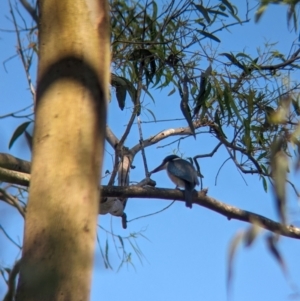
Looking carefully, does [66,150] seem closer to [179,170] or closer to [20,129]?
[20,129]

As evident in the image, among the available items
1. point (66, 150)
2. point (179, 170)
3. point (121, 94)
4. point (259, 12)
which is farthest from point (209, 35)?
point (66, 150)

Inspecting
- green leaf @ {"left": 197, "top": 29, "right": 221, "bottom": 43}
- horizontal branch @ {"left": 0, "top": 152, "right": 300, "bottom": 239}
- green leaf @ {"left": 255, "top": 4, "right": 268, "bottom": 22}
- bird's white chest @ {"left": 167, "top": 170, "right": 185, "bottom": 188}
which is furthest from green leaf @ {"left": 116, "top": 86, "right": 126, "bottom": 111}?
green leaf @ {"left": 255, "top": 4, "right": 268, "bottom": 22}

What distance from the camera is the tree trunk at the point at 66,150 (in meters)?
1.13

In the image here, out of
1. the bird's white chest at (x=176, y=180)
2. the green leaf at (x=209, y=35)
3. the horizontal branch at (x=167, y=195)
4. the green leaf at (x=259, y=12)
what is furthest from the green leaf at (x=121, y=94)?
the green leaf at (x=259, y=12)

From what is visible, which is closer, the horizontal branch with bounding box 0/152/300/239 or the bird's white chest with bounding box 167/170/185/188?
the horizontal branch with bounding box 0/152/300/239

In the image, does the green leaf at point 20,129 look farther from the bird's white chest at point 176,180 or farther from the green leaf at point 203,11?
the bird's white chest at point 176,180

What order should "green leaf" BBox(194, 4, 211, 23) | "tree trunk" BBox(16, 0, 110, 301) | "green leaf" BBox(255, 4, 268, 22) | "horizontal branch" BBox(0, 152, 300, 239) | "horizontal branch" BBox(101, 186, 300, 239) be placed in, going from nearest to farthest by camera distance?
"tree trunk" BBox(16, 0, 110, 301) → "green leaf" BBox(255, 4, 268, 22) → "horizontal branch" BBox(0, 152, 300, 239) → "horizontal branch" BBox(101, 186, 300, 239) → "green leaf" BBox(194, 4, 211, 23)

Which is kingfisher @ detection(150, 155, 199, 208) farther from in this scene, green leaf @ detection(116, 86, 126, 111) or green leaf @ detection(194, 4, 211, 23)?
green leaf @ detection(194, 4, 211, 23)

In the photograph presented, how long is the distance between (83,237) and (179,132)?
9.35ft

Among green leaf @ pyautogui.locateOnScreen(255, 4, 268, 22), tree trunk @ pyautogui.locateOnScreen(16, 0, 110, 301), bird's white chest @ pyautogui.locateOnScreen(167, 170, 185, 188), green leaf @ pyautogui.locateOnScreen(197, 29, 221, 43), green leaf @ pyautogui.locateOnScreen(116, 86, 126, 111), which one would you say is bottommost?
tree trunk @ pyautogui.locateOnScreen(16, 0, 110, 301)

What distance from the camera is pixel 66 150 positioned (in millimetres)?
1219

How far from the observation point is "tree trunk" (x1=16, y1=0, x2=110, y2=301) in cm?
113

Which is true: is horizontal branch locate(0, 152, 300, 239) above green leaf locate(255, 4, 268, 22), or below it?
above

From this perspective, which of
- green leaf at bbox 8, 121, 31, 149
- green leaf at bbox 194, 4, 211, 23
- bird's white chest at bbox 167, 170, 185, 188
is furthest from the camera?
bird's white chest at bbox 167, 170, 185, 188
